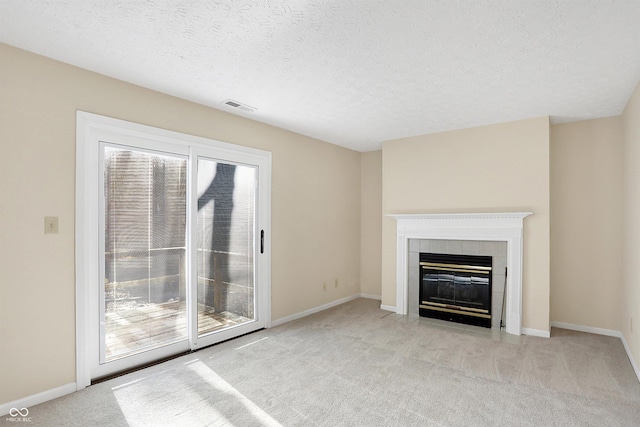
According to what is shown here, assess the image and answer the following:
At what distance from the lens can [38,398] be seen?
92.7 inches

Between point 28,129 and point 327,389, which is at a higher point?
point 28,129

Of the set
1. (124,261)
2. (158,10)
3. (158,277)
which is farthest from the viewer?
(158,277)

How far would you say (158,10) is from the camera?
186 cm

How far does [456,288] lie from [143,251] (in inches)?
149

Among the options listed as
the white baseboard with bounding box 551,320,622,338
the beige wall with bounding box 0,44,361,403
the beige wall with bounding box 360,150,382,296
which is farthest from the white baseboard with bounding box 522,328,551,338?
the beige wall with bounding box 0,44,361,403

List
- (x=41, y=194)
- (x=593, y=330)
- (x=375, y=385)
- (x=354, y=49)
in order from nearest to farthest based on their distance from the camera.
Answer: (x=354, y=49) < (x=41, y=194) < (x=375, y=385) < (x=593, y=330)

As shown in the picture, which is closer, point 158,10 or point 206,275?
point 158,10

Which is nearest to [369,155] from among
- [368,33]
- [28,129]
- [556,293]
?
[556,293]

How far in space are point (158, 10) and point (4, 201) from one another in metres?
1.69

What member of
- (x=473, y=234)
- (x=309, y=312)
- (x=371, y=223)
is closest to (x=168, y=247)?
(x=309, y=312)

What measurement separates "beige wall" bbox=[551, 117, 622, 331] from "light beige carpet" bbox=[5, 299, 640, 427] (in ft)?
1.41

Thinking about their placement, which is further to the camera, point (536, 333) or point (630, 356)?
point (536, 333)

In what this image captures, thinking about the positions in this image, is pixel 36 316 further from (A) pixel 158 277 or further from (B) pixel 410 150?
(B) pixel 410 150

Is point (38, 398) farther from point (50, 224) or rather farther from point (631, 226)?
point (631, 226)
